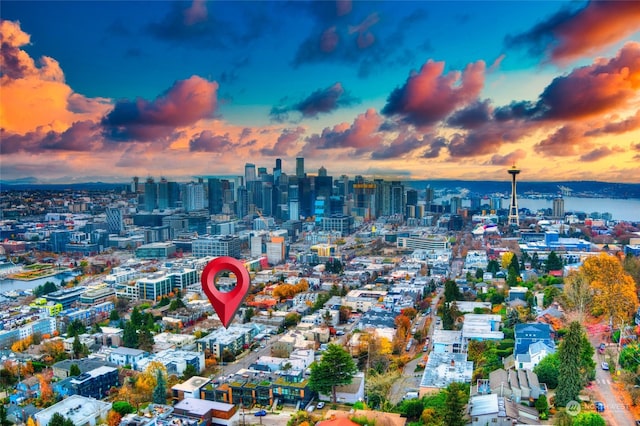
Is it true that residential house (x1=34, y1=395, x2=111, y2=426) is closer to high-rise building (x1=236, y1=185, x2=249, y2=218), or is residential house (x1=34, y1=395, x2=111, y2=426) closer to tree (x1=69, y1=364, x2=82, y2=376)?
tree (x1=69, y1=364, x2=82, y2=376)

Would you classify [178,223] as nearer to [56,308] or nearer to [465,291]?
[56,308]

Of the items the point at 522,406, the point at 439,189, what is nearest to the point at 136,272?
the point at 522,406

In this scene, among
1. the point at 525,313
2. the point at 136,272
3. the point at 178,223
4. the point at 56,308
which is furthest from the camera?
the point at 178,223

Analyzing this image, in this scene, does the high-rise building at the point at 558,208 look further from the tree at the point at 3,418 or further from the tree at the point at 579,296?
the tree at the point at 3,418

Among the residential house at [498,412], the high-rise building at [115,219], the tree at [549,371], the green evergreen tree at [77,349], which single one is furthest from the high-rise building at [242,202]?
the residential house at [498,412]

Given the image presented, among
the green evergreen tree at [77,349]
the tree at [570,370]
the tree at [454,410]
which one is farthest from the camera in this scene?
the green evergreen tree at [77,349]

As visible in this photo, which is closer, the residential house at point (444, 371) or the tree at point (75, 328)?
the residential house at point (444, 371)
